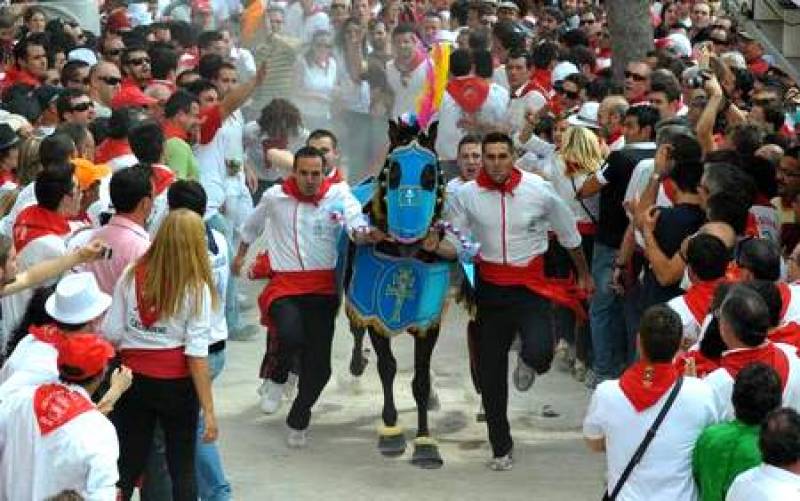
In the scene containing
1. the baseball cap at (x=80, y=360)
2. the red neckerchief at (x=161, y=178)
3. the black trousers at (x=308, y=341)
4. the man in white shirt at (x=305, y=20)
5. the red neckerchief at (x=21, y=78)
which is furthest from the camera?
the man in white shirt at (x=305, y=20)

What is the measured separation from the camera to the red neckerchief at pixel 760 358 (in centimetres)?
709

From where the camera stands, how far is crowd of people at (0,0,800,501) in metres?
7.01

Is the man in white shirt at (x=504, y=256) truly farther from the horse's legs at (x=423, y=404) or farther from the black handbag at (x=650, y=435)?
the black handbag at (x=650, y=435)

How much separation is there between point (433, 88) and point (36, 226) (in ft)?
8.18

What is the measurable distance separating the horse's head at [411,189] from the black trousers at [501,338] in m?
0.67

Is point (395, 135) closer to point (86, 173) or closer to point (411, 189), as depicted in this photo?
point (411, 189)

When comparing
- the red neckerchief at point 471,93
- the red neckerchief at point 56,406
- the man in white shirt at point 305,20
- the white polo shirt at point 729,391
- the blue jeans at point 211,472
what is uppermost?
the man in white shirt at point 305,20

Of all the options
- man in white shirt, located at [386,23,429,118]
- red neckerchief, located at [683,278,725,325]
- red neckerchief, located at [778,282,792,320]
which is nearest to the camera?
red neckerchief, located at [778,282,792,320]

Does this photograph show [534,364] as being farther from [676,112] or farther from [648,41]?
[648,41]

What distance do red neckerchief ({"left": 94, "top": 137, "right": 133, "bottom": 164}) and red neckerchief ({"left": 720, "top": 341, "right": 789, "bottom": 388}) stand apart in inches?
188

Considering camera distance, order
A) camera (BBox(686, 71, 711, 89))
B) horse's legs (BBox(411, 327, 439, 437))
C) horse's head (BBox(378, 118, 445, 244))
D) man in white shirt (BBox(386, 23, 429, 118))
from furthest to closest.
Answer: man in white shirt (BBox(386, 23, 429, 118)) < camera (BBox(686, 71, 711, 89)) < horse's legs (BBox(411, 327, 439, 437)) < horse's head (BBox(378, 118, 445, 244))

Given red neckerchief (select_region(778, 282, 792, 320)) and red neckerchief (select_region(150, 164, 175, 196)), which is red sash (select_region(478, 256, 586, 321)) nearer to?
red neckerchief (select_region(150, 164, 175, 196))

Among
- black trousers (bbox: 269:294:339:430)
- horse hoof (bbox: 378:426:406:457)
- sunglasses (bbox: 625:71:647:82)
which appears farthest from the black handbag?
sunglasses (bbox: 625:71:647:82)

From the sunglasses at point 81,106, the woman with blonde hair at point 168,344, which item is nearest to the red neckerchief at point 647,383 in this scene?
the woman with blonde hair at point 168,344
